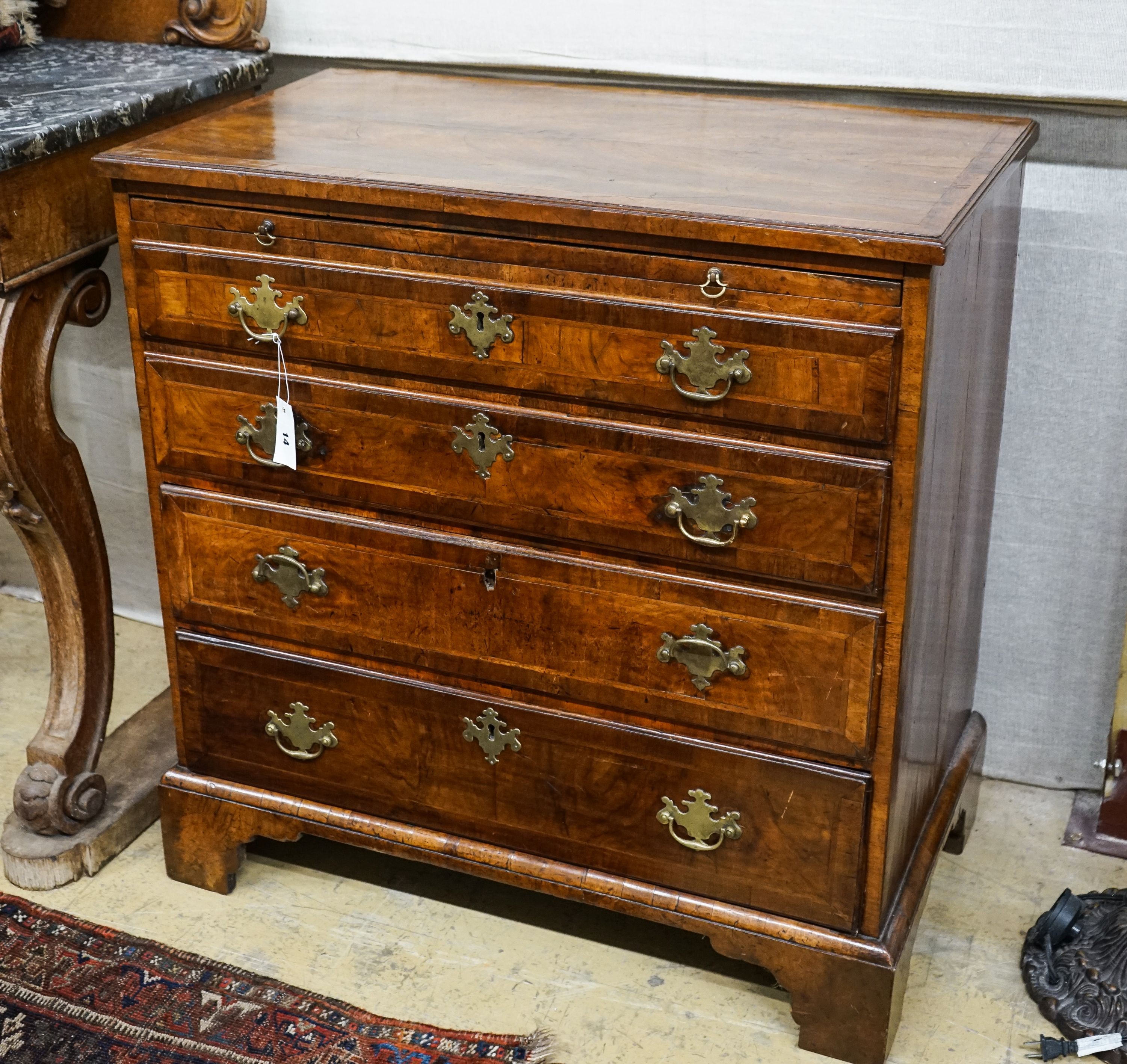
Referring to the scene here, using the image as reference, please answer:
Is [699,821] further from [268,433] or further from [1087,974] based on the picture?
[268,433]

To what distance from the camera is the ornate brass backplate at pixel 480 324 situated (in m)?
1.57

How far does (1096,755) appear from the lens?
87.0 inches

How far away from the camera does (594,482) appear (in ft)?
5.28

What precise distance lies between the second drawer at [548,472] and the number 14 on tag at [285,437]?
16 millimetres

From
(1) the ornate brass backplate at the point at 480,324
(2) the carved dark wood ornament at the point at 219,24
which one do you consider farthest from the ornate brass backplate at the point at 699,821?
(2) the carved dark wood ornament at the point at 219,24

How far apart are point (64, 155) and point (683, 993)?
4.23 feet

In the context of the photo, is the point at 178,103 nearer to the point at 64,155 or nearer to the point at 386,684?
the point at 64,155

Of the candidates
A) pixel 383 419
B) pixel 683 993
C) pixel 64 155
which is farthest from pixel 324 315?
pixel 683 993

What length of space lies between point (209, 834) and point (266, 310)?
76 cm

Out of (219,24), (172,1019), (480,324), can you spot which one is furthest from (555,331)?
(172,1019)

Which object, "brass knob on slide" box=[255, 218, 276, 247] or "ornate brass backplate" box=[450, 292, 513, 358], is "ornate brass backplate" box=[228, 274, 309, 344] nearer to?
"brass knob on slide" box=[255, 218, 276, 247]

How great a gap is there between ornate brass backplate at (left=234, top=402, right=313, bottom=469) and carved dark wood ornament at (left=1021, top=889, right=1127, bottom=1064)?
1.12 meters

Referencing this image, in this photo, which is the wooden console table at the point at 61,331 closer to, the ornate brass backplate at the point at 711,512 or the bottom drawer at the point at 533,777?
the bottom drawer at the point at 533,777

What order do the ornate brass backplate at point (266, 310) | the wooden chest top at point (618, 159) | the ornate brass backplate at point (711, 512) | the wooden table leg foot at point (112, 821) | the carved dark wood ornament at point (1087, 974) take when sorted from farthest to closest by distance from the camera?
the wooden table leg foot at point (112, 821)
the carved dark wood ornament at point (1087, 974)
the ornate brass backplate at point (266, 310)
the ornate brass backplate at point (711, 512)
the wooden chest top at point (618, 159)
